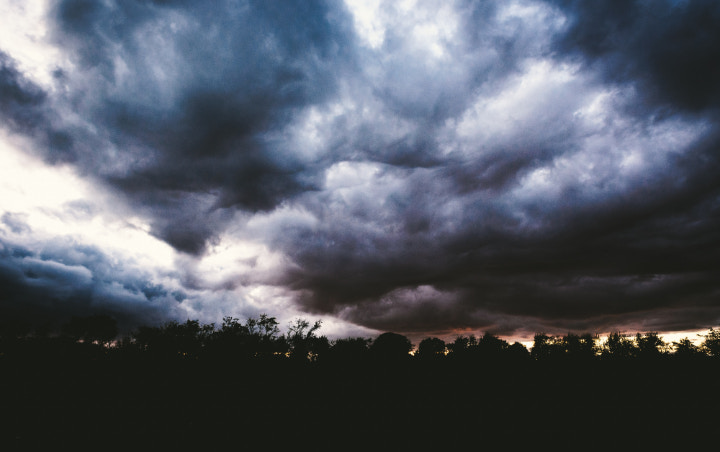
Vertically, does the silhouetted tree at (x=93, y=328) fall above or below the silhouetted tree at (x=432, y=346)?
above

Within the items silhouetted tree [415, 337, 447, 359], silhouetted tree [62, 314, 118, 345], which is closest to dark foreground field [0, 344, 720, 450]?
silhouetted tree [62, 314, 118, 345]

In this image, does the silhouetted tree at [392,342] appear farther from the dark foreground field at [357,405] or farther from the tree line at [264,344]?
the dark foreground field at [357,405]

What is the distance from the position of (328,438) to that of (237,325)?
66.4 m

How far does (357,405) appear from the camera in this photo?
97.7ft

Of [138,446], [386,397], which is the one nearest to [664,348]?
[386,397]

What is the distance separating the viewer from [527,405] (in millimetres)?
27719

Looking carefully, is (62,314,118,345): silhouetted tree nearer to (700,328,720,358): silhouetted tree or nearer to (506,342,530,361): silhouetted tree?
(506,342,530,361): silhouetted tree

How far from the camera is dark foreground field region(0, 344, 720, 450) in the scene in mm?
20578

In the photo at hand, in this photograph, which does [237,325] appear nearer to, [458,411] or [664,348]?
[458,411]

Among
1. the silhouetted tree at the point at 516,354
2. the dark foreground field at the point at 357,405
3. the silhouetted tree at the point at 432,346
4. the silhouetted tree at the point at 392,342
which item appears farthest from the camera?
the silhouetted tree at the point at 432,346

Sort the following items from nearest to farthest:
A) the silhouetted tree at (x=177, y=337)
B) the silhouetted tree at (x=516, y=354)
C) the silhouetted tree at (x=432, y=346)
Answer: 1. the silhouetted tree at (x=516, y=354)
2. the silhouetted tree at (x=177, y=337)
3. the silhouetted tree at (x=432, y=346)

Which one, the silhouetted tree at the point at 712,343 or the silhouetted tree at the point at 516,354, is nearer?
the silhouetted tree at the point at 516,354

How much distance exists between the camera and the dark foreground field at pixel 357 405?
20578mm

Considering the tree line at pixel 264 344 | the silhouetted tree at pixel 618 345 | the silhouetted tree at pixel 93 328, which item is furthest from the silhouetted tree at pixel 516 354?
the silhouetted tree at pixel 93 328
